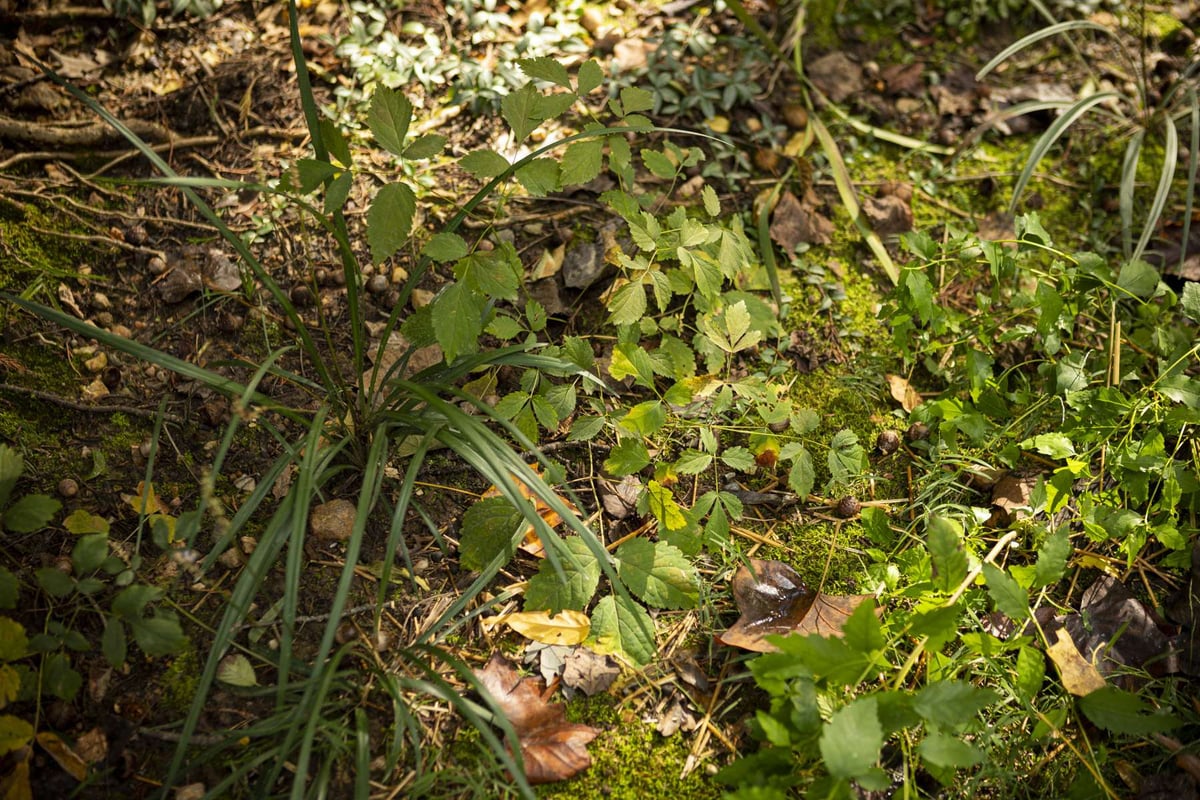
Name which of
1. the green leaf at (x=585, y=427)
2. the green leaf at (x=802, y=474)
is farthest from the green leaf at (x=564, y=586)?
the green leaf at (x=802, y=474)

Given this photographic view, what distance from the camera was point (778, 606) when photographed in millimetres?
1787

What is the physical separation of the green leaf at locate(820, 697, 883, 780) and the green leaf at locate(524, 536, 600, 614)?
0.53m

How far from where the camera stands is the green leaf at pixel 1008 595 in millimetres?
1520

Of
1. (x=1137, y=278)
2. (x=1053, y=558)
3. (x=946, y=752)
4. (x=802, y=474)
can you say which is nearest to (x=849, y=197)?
(x=1137, y=278)

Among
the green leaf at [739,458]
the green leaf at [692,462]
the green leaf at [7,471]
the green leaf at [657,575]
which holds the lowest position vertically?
the green leaf at [657,575]

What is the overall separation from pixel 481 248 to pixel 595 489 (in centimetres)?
82

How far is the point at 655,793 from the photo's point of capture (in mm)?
1572

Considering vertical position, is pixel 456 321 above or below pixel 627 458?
above

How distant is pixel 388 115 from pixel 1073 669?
5.97 ft

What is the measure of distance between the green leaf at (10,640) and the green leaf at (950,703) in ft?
5.34

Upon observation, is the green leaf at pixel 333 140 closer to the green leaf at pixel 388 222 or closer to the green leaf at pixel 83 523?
the green leaf at pixel 388 222

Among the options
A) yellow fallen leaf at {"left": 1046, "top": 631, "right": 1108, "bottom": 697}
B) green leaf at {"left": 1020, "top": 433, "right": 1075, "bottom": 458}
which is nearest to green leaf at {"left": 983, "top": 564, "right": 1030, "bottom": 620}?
yellow fallen leaf at {"left": 1046, "top": 631, "right": 1108, "bottom": 697}

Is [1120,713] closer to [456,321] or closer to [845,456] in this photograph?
[845,456]

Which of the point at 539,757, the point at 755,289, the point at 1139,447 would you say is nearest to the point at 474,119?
the point at 755,289
